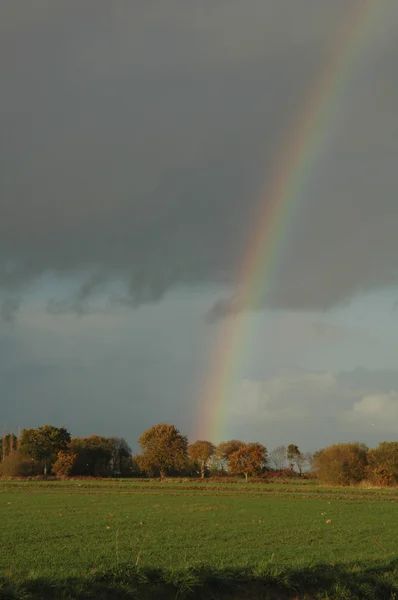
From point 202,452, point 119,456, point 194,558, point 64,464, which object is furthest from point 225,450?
point 194,558

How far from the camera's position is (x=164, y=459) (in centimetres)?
13538

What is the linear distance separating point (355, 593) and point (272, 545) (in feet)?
21.6

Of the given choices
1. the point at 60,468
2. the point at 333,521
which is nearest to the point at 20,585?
the point at 333,521

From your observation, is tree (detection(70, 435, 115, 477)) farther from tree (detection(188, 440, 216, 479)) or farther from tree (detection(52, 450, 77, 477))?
tree (detection(188, 440, 216, 479))

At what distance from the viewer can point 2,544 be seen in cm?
1902

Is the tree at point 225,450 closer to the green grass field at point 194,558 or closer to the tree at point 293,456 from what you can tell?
the tree at point 293,456

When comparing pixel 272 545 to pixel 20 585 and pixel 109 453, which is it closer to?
pixel 20 585

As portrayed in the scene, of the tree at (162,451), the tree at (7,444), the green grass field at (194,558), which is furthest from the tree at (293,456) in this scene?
the green grass field at (194,558)

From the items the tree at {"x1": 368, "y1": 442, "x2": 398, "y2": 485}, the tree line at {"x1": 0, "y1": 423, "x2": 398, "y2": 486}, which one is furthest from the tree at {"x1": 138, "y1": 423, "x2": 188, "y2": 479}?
the tree at {"x1": 368, "y1": 442, "x2": 398, "y2": 485}

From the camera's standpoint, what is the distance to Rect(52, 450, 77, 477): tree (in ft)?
405

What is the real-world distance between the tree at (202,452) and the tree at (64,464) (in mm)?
51222

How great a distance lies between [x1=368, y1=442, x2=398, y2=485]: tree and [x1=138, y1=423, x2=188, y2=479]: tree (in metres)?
49.7

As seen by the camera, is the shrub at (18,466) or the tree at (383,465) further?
the shrub at (18,466)

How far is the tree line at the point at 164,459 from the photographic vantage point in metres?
104
